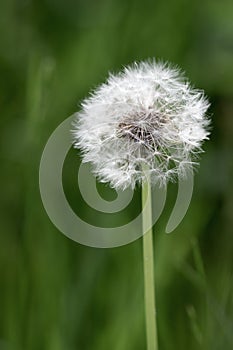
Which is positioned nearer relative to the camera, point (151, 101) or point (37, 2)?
point (151, 101)

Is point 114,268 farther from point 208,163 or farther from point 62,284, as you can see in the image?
point 208,163

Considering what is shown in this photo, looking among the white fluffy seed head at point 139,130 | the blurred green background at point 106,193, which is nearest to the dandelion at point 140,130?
the white fluffy seed head at point 139,130

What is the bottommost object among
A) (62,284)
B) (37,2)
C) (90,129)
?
(62,284)

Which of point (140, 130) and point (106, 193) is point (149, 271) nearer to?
point (140, 130)

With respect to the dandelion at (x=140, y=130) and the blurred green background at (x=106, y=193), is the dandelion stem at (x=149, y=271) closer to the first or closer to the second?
the dandelion at (x=140, y=130)

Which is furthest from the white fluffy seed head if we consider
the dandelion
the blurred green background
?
the blurred green background

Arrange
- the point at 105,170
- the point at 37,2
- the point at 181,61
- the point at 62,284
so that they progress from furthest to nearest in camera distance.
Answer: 1. the point at 37,2
2. the point at 181,61
3. the point at 62,284
4. the point at 105,170

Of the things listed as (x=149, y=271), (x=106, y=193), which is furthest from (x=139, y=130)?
(x=106, y=193)

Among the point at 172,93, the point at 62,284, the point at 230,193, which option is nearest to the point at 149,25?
the point at 230,193
